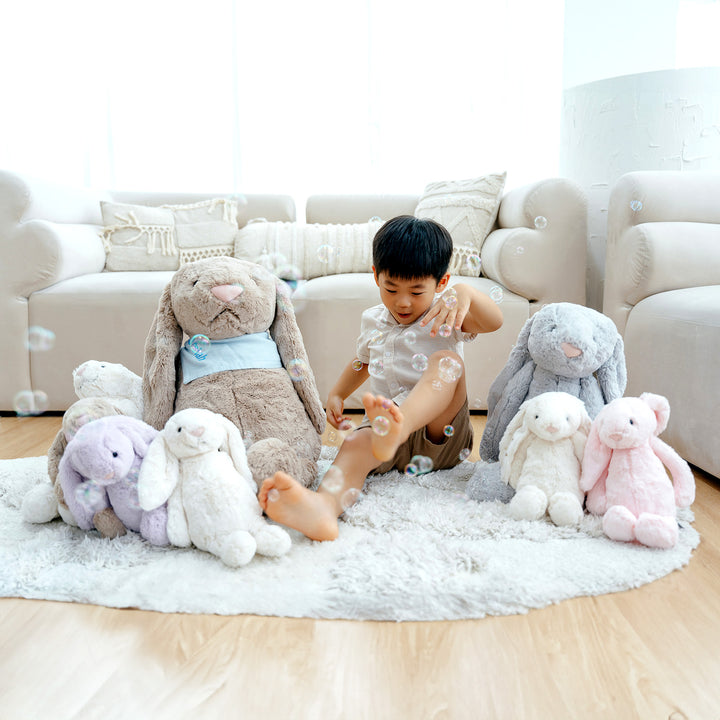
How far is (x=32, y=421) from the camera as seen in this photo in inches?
79.0

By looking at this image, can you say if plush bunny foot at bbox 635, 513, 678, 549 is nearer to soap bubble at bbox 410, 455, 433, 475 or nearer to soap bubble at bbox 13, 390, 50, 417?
soap bubble at bbox 410, 455, 433, 475

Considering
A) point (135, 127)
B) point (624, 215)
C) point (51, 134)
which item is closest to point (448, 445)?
point (624, 215)

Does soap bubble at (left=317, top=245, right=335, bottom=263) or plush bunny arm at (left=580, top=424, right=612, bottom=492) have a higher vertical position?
soap bubble at (left=317, top=245, right=335, bottom=263)

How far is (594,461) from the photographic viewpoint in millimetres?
1113

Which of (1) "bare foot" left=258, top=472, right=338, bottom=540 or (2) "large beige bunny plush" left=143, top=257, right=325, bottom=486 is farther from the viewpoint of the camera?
(2) "large beige bunny plush" left=143, top=257, right=325, bottom=486

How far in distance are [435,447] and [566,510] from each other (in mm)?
348

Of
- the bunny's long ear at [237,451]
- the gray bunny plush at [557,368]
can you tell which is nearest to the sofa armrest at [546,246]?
the gray bunny plush at [557,368]

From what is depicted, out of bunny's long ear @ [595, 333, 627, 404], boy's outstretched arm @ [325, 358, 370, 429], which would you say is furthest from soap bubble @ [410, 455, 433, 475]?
bunny's long ear @ [595, 333, 627, 404]

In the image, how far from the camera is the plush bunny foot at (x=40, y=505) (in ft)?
3.68

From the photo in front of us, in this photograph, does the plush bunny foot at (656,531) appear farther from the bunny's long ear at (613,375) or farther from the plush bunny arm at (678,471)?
the bunny's long ear at (613,375)

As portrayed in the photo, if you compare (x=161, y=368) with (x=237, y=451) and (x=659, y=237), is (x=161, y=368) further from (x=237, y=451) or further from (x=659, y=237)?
(x=659, y=237)

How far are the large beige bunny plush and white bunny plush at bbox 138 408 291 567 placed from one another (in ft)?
0.57

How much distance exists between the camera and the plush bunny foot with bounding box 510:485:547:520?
110 cm

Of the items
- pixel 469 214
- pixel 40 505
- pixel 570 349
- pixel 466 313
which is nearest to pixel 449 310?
pixel 466 313
